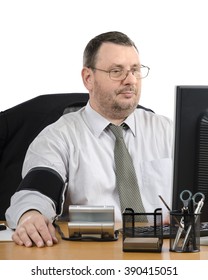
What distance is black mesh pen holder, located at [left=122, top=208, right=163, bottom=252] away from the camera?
2.11 metres

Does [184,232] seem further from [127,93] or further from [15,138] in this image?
[15,138]

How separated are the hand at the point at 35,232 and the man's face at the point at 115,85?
0.82 m

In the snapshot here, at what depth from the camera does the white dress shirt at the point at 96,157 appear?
291 cm

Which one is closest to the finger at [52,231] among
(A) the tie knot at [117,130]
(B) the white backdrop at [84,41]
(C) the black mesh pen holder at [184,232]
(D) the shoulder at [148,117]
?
(C) the black mesh pen holder at [184,232]

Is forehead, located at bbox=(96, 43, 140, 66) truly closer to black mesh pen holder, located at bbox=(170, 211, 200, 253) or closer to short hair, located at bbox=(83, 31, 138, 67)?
short hair, located at bbox=(83, 31, 138, 67)

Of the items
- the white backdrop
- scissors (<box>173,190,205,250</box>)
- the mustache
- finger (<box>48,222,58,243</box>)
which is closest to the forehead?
the mustache

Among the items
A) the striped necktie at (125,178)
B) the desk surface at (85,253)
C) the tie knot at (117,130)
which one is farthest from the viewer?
the tie knot at (117,130)

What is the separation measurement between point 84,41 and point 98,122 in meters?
1.47

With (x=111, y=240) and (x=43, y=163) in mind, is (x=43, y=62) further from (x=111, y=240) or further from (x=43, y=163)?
(x=111, y=240)

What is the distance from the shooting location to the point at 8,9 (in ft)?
14.5

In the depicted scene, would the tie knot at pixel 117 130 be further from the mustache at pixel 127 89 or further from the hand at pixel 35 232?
the hand at pixel 35 232

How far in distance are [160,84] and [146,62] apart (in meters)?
0.16

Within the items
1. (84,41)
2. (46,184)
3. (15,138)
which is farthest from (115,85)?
(84,41)
